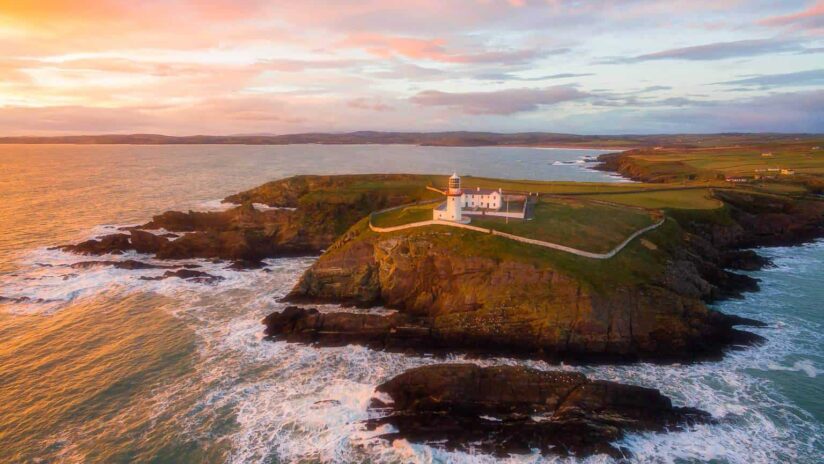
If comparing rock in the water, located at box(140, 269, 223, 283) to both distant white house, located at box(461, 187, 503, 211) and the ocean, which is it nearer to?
the ocean

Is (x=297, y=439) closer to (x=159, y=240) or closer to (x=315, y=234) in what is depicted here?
Result: (x=315, y=234)

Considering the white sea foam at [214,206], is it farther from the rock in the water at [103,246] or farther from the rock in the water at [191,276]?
the rock in the water at [191,276]

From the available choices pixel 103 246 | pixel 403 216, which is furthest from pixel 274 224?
pixel 403 216

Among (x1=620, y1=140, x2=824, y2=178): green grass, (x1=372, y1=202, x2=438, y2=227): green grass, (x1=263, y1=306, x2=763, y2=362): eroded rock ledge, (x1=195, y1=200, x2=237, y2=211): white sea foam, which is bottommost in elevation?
(x1=263, y1=306, x2=763, y2=362): eroded rock ledge

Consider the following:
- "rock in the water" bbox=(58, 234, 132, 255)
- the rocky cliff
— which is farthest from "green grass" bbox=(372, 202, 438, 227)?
"rock in the water" bbox=(58, 234, 132, 255)

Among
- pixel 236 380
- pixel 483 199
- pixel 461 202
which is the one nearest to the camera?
pixel 236 380

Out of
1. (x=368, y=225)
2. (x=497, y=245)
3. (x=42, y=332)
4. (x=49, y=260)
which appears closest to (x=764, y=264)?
(x=497, y=245)

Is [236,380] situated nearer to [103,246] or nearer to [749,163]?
[103,246]

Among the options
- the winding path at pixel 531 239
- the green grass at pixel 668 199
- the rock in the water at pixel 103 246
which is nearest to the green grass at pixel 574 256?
the winding path at pixel 531 239
